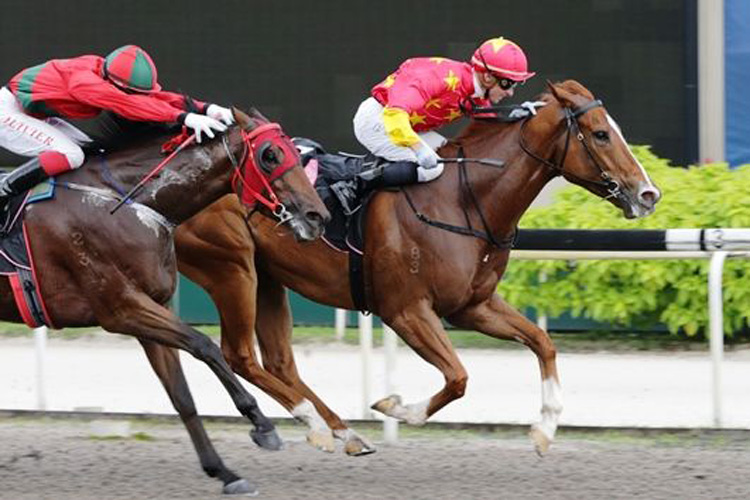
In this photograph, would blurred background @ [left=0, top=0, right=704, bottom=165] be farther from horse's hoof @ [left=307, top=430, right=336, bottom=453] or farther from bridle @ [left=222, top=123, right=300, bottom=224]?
bridle @ [left=222, top=123, right=300, bottom=224]

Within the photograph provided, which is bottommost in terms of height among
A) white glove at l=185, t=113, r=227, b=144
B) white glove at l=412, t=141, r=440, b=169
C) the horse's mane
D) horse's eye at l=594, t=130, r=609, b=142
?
white glove at l=412, t=141, r=440, b=169

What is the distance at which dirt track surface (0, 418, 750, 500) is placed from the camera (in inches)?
277

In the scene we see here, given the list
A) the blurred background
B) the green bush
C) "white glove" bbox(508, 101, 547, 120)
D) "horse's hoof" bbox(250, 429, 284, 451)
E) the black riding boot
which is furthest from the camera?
the blurred background

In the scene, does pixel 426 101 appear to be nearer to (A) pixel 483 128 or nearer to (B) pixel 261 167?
(A) pixel 483 128

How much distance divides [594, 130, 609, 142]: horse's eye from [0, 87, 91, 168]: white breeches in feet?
6.58

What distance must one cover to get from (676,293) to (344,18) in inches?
88.1

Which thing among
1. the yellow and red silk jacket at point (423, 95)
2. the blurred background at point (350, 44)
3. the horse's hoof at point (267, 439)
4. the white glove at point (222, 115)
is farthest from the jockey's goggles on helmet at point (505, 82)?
the blurred background at point (350, 44)

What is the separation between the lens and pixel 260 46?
9.91 metres

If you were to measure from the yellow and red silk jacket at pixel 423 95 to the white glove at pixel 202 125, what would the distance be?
0.77m

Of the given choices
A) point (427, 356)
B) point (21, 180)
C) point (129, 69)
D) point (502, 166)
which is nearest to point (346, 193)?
point (502, 166)

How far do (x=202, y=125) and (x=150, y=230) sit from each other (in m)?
0.43

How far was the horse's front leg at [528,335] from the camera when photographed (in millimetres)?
7417

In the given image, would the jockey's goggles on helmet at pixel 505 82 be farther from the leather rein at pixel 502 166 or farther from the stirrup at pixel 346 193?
the stirrup at pixel 346 193

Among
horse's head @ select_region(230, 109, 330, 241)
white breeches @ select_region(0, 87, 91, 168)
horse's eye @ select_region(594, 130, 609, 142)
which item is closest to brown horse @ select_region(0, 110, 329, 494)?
horse's head @ select_region(230, 109, 330, 241)
